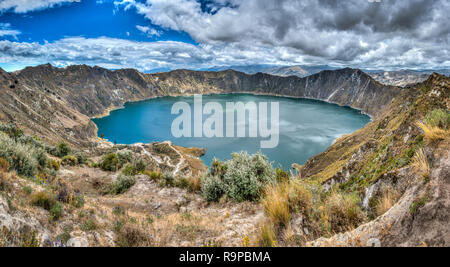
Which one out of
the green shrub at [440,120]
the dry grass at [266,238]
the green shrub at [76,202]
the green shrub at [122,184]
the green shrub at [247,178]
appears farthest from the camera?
the green shrub at [122,184]

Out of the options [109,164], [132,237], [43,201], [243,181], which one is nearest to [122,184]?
[109,164]

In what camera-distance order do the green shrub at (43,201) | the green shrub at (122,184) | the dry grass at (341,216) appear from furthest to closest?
1. the green shrub at (122,184)
2. the green shrub at (43,201)
3. the dry grass at (341,216)

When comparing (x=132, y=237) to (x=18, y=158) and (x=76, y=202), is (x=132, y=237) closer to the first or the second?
(x=76, y=202)

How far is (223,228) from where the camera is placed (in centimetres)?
588

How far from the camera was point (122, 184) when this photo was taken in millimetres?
12828

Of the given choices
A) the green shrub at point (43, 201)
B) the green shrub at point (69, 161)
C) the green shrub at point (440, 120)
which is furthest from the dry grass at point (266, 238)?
the green shrub at point (69, 161)

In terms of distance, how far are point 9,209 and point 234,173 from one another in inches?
277

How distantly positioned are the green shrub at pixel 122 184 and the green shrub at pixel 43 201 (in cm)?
705

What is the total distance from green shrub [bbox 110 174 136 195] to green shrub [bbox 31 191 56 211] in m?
7.05

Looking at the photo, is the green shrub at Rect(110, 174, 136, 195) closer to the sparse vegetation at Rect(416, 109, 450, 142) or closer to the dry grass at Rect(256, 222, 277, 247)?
the dry grass at Rect(256, 222, 277, 247)

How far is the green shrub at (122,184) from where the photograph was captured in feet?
40.5

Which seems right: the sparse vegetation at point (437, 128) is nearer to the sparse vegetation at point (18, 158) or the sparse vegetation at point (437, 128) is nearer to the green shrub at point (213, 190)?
the green shrub at point (213, 190)
